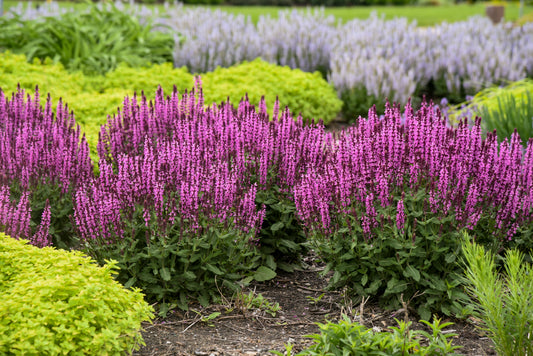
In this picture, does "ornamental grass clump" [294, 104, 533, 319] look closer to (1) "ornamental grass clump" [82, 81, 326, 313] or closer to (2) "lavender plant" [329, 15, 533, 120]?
(1) "ornamental grass clump" [82, 81, 326, 313]

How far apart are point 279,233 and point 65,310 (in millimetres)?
2044

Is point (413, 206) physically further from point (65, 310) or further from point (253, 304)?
point (65, 310)

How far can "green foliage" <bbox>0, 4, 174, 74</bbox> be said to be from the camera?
10609mm

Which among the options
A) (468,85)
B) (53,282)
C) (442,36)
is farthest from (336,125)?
(53,282)

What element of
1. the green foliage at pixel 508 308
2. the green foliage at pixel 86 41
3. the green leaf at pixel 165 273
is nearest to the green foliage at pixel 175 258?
the green leaf at pixel 165 273

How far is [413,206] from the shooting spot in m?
3.97

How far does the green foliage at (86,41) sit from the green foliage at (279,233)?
6204 millimetres

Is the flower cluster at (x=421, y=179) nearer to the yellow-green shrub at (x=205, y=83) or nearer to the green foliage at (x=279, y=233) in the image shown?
the green foliage at (x=279, y=233)

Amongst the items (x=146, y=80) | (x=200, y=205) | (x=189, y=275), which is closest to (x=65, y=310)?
(x=189, y=275)

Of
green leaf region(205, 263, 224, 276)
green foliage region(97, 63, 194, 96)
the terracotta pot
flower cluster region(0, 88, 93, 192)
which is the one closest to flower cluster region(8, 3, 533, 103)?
green foliage region(97, 63, 194, 96)

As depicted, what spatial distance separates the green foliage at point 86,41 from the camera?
10609 mm

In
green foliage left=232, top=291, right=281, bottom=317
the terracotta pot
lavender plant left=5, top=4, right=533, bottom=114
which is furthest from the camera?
the terracotta pot

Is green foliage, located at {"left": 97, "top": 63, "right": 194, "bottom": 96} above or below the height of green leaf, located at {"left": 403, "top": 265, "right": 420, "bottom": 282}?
above

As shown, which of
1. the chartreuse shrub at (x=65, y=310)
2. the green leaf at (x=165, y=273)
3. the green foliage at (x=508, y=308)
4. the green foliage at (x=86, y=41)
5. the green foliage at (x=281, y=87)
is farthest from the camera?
the green foliage at (x=86, y=41)
